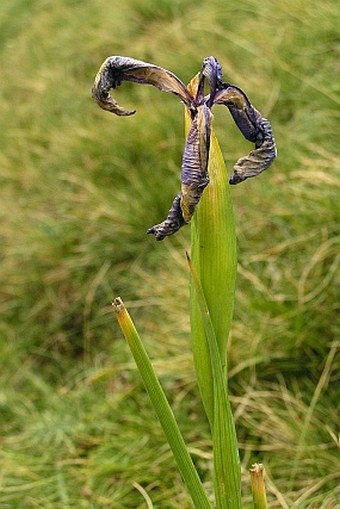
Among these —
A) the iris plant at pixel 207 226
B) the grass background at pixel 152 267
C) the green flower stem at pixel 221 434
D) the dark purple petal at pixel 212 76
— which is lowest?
the green flower stem at pixel 221 434

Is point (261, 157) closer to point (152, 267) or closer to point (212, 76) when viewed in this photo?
point (212, 76)

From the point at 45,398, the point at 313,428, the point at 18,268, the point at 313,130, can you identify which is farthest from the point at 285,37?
the point at 313,428

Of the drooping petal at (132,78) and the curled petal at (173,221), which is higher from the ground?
the drooping petal at (132,78)

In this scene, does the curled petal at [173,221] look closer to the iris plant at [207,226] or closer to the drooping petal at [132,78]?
the iris plant at [207,226]

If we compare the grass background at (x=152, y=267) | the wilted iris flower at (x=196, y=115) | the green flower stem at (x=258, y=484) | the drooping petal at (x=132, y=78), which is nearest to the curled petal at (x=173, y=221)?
the wilted iris flower at (x=196, y=115)

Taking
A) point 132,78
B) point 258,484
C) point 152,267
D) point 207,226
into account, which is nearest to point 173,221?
point 207,226
